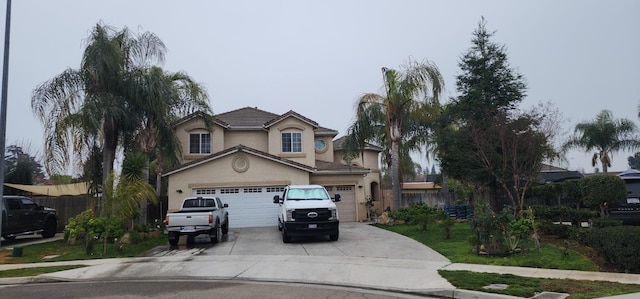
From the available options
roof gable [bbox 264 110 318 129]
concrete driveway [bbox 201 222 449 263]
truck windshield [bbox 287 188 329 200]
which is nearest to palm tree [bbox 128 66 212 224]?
roof gable [bbox 264 110 318 129]

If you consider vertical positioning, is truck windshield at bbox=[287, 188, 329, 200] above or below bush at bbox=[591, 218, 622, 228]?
above

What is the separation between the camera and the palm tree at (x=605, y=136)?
112ft

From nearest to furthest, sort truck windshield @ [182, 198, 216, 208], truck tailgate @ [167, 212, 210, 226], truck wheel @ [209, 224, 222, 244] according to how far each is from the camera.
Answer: truck tailgate @ [167, 212, 210, 226], truck wheel @ [209, 224, 222, 244], truck windshield @ [182, 198, 216, 208]

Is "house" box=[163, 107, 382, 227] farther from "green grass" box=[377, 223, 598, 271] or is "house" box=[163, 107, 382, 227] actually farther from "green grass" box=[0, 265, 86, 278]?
"green grass" box=[0, 265, 86, 278]

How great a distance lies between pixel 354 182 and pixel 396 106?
18.2ft

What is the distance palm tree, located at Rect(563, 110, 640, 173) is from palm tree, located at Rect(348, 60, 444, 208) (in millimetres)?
17703

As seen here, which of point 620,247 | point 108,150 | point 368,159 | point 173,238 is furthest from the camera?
point 368,159

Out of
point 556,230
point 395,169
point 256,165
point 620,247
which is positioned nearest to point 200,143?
point 256,165

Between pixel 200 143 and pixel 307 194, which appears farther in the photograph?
pixel 200 143

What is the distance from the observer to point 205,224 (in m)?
16.0

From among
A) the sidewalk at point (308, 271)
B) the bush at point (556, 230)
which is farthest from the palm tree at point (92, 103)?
the bush at point (556, 230)

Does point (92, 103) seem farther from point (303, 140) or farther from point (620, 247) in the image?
point (620, 247)

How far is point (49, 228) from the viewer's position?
2153cm

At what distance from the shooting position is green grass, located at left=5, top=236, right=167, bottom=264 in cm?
1461
